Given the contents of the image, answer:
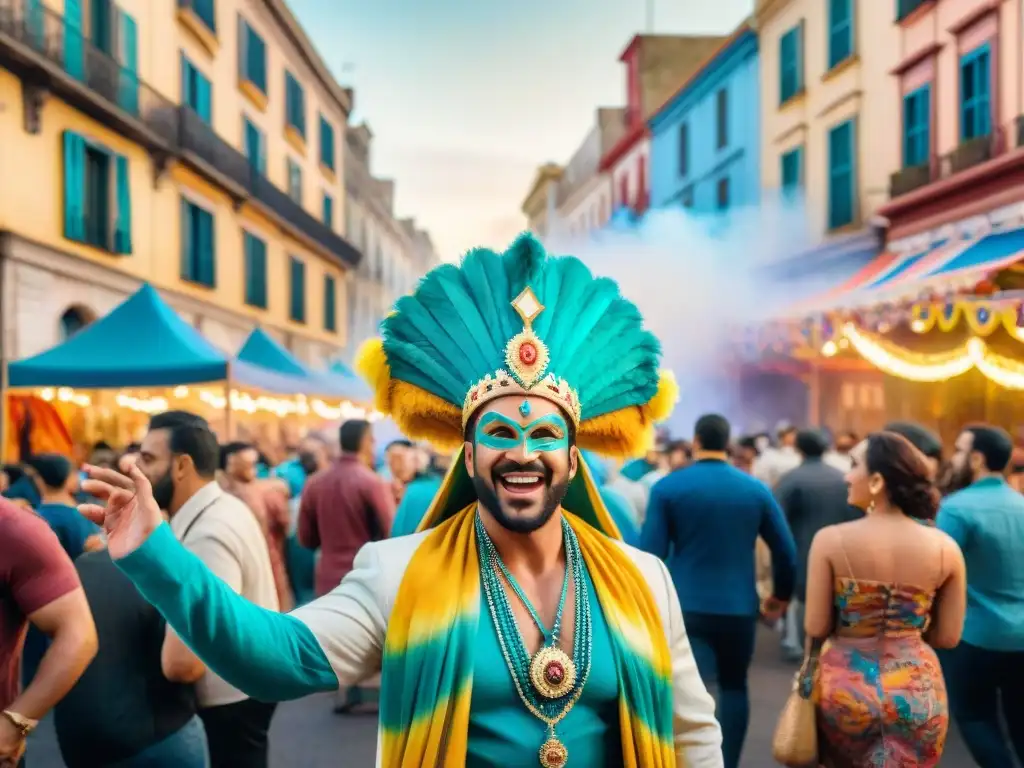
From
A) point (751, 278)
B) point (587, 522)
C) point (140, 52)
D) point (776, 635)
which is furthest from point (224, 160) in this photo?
point (587, 522)

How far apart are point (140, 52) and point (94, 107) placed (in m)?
2.74

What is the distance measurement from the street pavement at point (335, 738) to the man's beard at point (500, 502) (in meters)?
3.67

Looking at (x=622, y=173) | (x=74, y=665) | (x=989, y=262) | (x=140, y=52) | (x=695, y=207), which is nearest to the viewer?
(x=74, y=665)

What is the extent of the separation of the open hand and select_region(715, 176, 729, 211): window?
893 inches

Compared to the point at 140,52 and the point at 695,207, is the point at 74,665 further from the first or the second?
the point at 695,207

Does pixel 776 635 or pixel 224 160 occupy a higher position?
pixel 224 160

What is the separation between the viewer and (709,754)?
6.74 feet

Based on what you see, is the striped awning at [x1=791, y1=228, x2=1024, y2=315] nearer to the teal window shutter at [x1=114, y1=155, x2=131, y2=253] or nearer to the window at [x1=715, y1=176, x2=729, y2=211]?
the teal window shutter at [x1=114, y1=155, x2=131, y2=253]

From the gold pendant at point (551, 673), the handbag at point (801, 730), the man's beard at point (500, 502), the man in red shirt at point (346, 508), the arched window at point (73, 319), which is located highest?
the arched window at point (73, 319)

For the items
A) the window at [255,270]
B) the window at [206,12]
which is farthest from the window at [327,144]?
the window at [206,12]

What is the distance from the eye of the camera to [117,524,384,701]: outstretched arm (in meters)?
1.61

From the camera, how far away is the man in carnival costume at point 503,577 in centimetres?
182

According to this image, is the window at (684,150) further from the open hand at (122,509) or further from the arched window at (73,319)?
the open hand at (122,509)

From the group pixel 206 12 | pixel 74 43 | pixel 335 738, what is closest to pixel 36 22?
pixel 74 43
